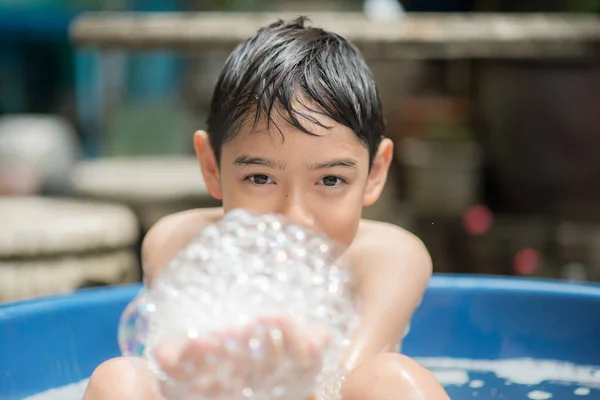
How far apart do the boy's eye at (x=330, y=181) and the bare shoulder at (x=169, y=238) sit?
0.30 meters

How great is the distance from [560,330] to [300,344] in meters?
0.89

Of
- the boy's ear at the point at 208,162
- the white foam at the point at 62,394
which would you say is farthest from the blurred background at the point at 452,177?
the boy's ear at the point at 208,162

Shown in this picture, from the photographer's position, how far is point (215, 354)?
0.85 meters

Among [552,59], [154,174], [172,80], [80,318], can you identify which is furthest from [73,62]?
[80,318]

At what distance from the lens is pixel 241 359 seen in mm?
854

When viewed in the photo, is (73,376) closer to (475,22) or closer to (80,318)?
(80,318)

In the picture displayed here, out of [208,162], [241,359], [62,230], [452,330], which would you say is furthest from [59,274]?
[241,359]

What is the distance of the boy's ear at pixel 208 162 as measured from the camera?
1367 mm

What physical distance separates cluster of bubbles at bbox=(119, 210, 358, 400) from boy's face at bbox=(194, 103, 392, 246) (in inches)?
2.2

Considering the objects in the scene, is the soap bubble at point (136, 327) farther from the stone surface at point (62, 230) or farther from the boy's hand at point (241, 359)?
the stone surface at point (62, 230)

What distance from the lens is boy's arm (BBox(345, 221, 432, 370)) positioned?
1206 millimetres

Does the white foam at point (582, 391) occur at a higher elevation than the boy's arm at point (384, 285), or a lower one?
lower

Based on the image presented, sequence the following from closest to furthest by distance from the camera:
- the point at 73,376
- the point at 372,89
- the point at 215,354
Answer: the point at 215,354 → the point at 372,89 → the point at 73,376

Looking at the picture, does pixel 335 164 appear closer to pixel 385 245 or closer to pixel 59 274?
pixel 385 245
